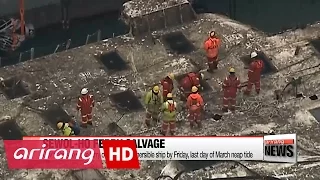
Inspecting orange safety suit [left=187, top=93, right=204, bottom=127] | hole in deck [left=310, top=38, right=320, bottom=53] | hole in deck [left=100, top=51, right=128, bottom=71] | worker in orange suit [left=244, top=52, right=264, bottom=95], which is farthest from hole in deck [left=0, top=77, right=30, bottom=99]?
hole in deck [left=310, top=38, right=320, bottom=53]

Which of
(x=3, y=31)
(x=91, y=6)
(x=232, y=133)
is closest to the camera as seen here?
(x=232, y=133)

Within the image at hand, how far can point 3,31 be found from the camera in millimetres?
29953

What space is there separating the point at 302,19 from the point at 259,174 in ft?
42.2

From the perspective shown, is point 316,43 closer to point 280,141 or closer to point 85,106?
point 280,141

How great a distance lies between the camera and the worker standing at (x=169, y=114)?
71.1ft

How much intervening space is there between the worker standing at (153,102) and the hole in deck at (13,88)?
4.28m

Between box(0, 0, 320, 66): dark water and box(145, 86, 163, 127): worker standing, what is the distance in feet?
30.4

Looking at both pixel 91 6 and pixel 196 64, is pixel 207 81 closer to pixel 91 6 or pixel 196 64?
pixel 196 64

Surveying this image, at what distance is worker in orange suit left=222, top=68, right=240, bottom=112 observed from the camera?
2262 cm

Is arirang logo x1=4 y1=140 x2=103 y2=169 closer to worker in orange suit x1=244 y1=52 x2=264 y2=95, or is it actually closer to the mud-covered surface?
the mud-covered surface

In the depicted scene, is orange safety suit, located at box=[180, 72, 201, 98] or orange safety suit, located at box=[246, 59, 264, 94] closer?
orange safety suit, located at box=[180, 72, 201, 98]

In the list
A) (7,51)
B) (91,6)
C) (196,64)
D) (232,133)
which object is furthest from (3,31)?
(232,133)

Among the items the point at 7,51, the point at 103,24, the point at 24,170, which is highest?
the point at 103,24

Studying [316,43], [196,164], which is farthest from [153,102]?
[316,43]
